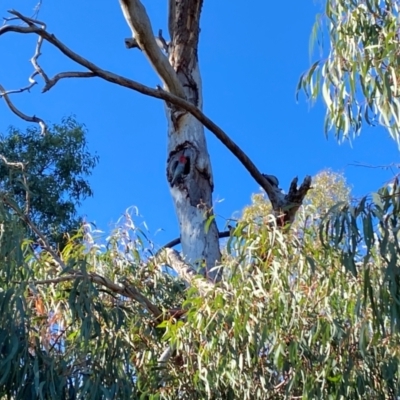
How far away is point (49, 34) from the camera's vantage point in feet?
10.3

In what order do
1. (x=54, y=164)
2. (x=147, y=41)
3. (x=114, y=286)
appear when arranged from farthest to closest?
(x=54, y=164) → (x=147, y=41) → (x=114, y=286)

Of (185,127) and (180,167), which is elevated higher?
(185,127)

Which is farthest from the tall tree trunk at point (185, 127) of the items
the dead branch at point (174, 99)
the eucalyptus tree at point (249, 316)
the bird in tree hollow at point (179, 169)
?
the eucalyptus tree at point (249, 316)

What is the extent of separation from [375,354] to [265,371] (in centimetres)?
32

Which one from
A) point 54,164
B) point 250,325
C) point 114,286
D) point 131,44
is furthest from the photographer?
point 54,164

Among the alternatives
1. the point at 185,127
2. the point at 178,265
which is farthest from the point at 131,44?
the point at 178,265

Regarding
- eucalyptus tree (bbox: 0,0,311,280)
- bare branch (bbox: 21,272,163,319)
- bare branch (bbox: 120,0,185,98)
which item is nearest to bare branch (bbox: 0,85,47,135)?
eucalyptus tree (bbox: 0,0,311,280)

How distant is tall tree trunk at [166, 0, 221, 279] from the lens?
327cm

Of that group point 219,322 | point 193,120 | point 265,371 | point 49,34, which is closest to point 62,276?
point 219,322

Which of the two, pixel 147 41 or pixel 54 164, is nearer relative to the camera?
pixel 147 41

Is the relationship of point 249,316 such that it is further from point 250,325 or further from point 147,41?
point 147,41

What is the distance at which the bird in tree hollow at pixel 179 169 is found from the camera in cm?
350

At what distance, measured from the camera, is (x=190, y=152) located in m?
3.55

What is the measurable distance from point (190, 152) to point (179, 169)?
0.11 metres
